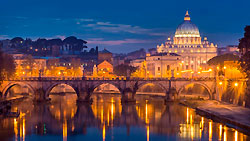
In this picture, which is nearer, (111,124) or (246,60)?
(111,124)

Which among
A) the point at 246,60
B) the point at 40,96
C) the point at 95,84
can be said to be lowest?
the point at 40,96

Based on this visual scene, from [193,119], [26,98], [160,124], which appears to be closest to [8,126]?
[160,124]

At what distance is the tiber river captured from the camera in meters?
53.5

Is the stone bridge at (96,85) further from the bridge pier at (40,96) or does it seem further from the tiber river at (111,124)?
the tiber river at (111,124)

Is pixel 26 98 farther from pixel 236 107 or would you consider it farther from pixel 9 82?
pixel 236 107

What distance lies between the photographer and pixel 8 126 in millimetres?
58406

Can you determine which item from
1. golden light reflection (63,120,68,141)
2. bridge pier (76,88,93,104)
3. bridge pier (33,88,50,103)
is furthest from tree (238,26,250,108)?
bridge pier (33,88,50,103)

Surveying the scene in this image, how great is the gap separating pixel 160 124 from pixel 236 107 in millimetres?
→ 11576

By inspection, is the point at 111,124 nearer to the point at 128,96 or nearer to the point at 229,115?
the point at 229,115

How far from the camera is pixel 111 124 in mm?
62375

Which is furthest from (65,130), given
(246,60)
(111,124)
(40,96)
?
(40,96)

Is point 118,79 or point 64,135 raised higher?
point 118,79

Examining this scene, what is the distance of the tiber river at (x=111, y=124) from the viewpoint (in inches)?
2105

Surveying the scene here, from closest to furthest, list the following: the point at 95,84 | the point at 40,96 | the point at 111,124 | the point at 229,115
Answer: the point at 229,115, the point at 111,124, the point at 40,96, the point at 95,84
